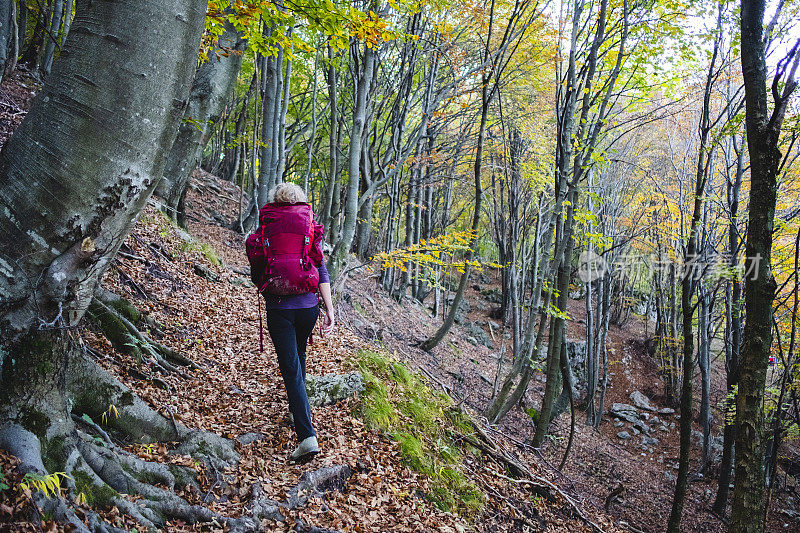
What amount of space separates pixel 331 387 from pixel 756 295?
13.1ft

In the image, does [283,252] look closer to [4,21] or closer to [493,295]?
[4,21]

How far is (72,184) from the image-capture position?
2.08m

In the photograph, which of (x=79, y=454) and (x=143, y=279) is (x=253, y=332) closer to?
(x=143, y=279)

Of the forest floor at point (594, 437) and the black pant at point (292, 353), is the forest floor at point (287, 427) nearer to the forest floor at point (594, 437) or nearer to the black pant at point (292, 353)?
the forest floor at point (594, 437)

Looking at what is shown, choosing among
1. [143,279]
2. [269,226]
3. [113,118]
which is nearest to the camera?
[113,118]

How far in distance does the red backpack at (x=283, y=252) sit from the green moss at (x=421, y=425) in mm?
1708

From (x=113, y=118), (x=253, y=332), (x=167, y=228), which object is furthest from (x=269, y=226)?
(x=167, y=228)

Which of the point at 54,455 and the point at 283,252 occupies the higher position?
the point at 283,252

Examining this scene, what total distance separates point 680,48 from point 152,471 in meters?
10.7

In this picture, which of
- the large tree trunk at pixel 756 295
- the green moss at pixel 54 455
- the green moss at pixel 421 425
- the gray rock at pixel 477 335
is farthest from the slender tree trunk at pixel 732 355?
the green moss at pixel 54 455

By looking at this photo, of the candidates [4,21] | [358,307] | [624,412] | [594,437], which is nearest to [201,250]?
[358,307]

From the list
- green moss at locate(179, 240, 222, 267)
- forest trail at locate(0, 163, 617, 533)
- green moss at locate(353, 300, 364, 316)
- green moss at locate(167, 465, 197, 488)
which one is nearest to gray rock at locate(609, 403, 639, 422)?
forest trail at locate(0, 163, 617, 533)

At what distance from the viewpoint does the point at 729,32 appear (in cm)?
796

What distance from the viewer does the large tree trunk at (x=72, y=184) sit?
205 centimetres
